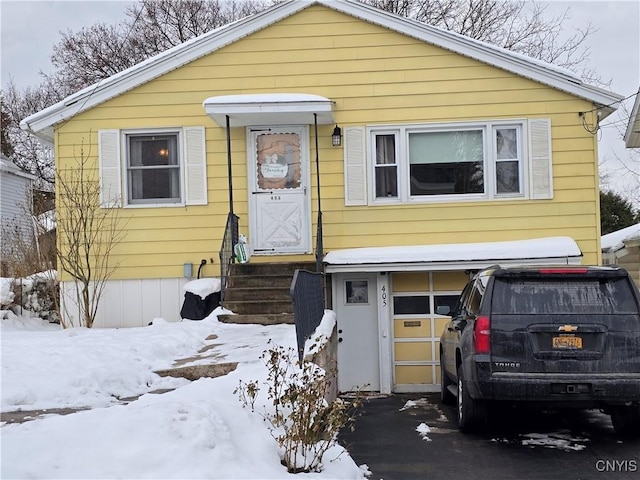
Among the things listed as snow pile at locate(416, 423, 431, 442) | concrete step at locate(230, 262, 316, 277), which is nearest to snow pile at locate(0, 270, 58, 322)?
concrete step at locate(230, 262, 316, 277)

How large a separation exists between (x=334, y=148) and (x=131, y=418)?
8729 mm

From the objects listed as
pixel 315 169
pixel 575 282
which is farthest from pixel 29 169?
pixel 575 282

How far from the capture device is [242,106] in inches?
466

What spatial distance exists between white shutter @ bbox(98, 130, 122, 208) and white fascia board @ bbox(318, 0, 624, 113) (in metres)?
4.75

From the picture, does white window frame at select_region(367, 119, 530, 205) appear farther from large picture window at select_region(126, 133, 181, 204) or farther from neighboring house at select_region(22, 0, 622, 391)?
large picture window at select_region(126, 133, 181, 204)

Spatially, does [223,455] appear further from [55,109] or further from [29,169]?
[29,169]

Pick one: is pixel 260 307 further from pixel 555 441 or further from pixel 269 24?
pixel 269 24

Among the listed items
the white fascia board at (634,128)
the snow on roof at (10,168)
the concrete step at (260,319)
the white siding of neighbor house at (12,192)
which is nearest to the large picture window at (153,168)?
the concrete step at (260,319)

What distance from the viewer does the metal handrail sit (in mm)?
11547

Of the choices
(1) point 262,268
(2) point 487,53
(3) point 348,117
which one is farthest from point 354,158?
(2) point 487,53

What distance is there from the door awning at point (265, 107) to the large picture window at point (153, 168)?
4.13 feet

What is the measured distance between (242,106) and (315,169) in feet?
6.26

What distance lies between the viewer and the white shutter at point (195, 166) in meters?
12.8

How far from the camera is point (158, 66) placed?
41.8 ft
